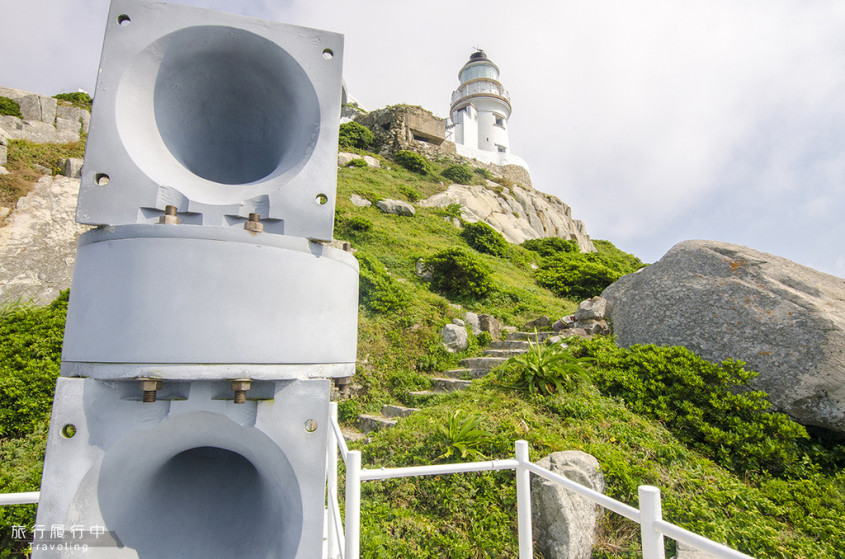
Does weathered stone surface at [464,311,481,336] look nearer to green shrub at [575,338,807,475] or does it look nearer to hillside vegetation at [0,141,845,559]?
hillside vegetation at [0,141,845,559]

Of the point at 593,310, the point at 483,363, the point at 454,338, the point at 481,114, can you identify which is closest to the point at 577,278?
the point at 593,310

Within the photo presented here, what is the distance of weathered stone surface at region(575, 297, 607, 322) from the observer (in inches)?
302

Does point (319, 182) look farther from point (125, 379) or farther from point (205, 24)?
point (125, 379)

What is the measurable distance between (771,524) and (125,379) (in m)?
4.63

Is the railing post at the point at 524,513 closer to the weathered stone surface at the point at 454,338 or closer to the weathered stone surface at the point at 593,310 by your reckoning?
the weathered stone surface at the point at 454,338

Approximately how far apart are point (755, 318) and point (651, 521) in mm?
4843

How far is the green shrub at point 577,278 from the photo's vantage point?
12447mm

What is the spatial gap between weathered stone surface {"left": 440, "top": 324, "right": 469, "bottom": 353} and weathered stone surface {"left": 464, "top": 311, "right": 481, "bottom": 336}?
0.45 metres

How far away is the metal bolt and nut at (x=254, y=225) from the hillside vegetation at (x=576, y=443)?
2752 millimetres

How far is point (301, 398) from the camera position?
1.40m

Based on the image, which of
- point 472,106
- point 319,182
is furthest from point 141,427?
point 472,106

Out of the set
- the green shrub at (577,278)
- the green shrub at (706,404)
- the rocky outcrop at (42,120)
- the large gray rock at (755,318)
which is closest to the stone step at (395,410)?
the green shrub at (706,404)

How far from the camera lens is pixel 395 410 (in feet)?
20.3

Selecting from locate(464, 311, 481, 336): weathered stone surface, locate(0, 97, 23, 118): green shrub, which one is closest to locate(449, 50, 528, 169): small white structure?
locate(0, 97, 23, 118): green shrub
